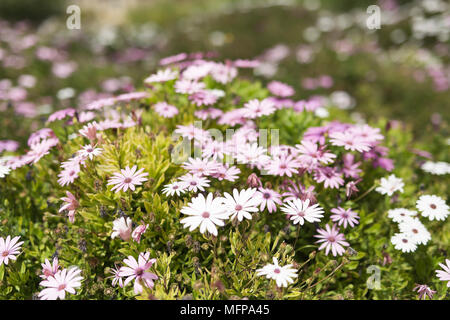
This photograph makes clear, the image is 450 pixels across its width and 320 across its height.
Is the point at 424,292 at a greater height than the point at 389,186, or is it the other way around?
the point at 389,186

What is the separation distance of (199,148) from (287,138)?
0.86m

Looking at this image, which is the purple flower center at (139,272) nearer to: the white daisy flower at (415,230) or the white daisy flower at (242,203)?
the white daisy flower at (242,203)

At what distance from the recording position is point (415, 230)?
6.85 feet

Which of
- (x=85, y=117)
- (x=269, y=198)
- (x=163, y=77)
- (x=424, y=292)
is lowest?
(x=424, y=292)

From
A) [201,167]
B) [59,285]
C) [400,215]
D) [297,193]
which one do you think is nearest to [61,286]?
[59,285]

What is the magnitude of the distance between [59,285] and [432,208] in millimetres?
2237

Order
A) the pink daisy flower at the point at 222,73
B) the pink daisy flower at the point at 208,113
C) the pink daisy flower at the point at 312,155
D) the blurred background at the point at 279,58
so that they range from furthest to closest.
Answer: the blurred background at the point at 279,58
the pink daisy flower at the point at 222,73
the pink daisy flower at the point at 208,113
the pink daisy flower at the point at 312,155

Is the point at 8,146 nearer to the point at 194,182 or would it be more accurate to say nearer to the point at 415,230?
the point at 194,182

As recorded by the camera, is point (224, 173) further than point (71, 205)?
Yes

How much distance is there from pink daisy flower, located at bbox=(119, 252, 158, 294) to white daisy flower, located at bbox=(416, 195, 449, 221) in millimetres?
1699

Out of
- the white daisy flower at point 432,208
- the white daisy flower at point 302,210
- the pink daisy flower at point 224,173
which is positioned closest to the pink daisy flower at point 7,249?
the pink daisy flower at point 224,173

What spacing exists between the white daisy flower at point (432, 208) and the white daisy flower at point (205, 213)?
1.36 meters

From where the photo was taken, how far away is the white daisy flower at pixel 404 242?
1980 mm

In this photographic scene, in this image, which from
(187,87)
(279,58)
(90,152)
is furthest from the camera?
(279,58)
